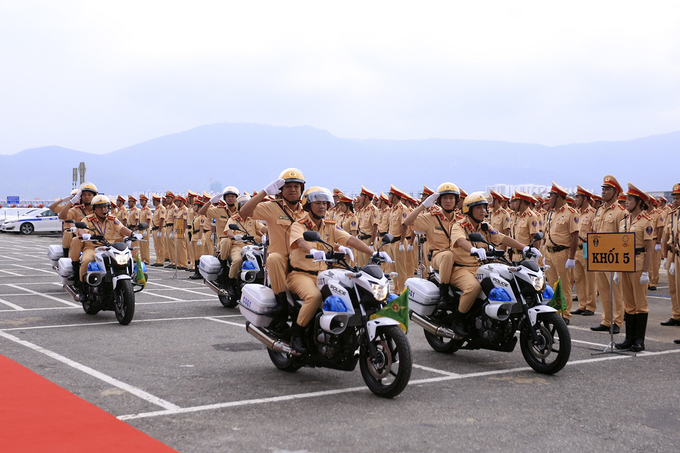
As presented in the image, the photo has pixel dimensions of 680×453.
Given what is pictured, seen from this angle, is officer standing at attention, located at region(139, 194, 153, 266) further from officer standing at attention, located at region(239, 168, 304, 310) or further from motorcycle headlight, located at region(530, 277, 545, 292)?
motorcycle headlight, located at region(530, 277, 545, 292)

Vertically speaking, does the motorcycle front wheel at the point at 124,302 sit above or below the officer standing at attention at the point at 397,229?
below

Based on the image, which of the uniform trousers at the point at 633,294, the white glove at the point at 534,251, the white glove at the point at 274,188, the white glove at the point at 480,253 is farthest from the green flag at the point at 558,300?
the white glove at the point at 274,188

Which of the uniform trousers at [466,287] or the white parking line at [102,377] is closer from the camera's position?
the white parking line at [102,377]

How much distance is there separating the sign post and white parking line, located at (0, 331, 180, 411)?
559 centimetres

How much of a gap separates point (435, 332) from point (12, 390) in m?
4.58

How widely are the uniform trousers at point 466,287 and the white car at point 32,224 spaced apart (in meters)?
39.0

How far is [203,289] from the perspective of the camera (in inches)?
627

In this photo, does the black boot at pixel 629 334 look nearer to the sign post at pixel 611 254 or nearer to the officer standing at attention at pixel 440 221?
the sign post at pixel 611 254

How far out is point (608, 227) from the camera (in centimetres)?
1137

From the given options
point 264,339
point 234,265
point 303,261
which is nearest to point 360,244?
point 303,261

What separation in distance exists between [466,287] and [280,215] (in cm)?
238

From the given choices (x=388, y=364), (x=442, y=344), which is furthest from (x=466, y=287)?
(x=388, y=364)

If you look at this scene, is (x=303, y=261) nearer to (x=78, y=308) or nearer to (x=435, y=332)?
(x=435, y=332)

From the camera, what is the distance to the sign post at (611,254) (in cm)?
867
